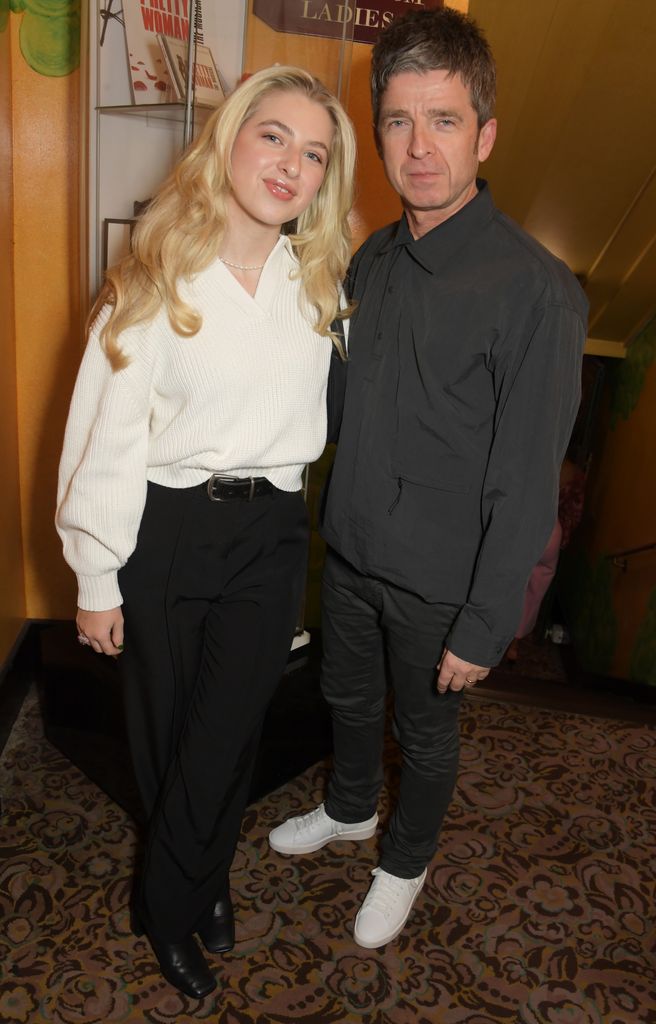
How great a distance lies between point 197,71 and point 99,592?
1180 mm

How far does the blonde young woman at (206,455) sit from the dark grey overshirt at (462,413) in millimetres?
117

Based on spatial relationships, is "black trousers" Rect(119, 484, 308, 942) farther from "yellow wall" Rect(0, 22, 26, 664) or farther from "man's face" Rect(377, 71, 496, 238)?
"yellow wall" Rect(0, 22, 26, 664)

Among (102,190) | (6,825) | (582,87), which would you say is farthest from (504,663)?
(102,190)

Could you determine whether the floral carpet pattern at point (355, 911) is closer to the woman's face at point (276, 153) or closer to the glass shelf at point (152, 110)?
the woman's face at point (276, 153)

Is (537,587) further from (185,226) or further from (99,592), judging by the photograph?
(185,226)

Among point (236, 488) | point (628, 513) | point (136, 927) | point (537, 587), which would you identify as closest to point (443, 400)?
point (236, 488)

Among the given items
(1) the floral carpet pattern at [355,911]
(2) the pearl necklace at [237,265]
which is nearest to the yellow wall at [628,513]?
A: (1) the floral carpet pattern at [355,911]

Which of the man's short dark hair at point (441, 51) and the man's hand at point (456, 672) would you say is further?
the man's hand at point (456, 672)

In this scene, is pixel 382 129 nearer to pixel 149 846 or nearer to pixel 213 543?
pixel 213 543

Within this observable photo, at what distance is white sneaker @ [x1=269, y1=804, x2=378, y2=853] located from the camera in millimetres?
2197

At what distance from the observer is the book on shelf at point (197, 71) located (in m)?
1.87

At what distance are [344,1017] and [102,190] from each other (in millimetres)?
1977

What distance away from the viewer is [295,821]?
2246 millimetres

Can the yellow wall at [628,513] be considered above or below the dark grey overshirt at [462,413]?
below
